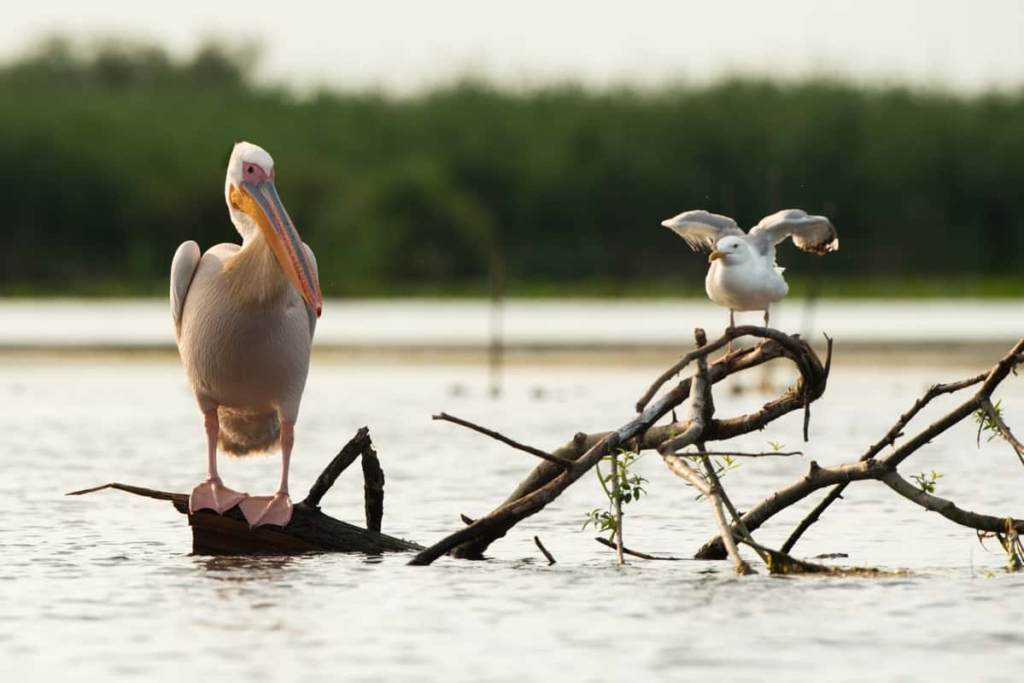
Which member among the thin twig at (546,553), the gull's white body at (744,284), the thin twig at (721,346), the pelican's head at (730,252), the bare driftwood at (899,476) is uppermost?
the pelican's head at (730,252)

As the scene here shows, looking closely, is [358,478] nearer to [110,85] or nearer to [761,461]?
[761,461]

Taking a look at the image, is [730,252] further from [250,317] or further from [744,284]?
[250,317]

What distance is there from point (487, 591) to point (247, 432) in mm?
1290

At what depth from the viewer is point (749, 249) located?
22.3ft

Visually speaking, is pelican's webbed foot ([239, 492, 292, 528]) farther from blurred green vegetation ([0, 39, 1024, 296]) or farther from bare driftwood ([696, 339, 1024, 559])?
blurred green vegetation ([0, 39, 1024, 296])

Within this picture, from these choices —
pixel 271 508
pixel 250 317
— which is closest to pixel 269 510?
pixel 271 508

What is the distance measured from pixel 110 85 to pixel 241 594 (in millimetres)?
45828

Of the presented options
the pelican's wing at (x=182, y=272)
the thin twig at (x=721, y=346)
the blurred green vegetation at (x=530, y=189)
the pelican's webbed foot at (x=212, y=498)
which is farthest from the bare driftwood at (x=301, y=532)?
the blurred green vegetation at (x=530, y=189)

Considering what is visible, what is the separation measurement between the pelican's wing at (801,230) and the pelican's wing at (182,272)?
6.88ft

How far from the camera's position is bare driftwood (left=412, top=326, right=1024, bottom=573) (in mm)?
6844

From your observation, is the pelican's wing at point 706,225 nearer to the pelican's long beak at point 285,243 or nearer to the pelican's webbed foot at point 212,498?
the pelican's long beak at point 285,243

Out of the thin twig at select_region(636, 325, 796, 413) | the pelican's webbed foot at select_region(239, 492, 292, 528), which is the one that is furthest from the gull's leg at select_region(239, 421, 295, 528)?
the thin twig at select_region(636, 325, 796, 413)

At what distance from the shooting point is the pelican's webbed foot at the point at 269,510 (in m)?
7.62

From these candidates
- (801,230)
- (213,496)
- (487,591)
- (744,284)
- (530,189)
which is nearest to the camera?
(744,284)
